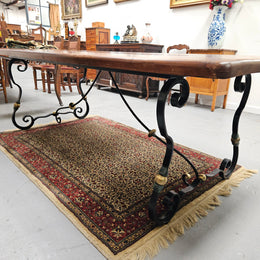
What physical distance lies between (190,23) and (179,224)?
3180 mm

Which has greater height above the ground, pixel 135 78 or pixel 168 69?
pixel 168 69

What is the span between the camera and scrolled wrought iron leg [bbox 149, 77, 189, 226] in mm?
752

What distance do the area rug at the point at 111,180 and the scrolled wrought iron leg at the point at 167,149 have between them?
0.05 m

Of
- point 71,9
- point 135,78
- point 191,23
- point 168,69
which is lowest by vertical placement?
point 135,78

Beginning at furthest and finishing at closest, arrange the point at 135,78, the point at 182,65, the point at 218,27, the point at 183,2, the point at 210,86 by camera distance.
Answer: the point at 135,78 < the point at 183,2 < the point at 210,86 < the point at 218,27 < the point at 182,65

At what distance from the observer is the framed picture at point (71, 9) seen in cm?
559

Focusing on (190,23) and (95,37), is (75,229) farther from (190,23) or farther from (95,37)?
(95,37)

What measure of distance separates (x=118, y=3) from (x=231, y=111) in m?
3.14

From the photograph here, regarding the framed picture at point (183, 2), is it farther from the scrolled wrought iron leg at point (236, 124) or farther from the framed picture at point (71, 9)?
the framed picture at point (71, 9)

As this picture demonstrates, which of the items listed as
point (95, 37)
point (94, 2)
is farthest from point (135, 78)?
point (94, 2)

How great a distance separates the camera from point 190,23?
3.29 m

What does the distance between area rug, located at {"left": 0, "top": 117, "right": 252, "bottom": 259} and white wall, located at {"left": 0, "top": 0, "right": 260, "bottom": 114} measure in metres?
1.93

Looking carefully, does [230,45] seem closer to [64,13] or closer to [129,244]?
[129,244]

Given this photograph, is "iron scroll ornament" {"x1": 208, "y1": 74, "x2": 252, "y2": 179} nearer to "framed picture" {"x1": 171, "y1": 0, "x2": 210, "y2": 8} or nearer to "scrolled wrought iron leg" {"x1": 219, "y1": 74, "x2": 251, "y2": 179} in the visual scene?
"scrolled wrought iron leg" {"x1": 219, "y1": 74, "x2": 251, "y2": 179}
